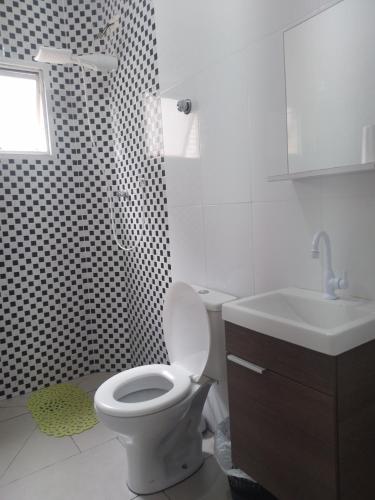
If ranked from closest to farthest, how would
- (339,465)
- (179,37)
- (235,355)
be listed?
1. (339,465)
2. (235,355)
3. (179,37)

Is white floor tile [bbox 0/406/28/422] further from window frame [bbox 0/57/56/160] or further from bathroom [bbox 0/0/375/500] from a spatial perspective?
window frame [bbox 0/57/56/160]

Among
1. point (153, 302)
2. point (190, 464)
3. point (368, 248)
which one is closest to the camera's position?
point (368, 248)

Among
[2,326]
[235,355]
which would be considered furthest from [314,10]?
[2,326]

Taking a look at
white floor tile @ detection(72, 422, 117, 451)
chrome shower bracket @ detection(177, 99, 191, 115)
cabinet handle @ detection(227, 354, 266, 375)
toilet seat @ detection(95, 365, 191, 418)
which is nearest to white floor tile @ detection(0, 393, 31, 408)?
white floor tile @ detection(72, 422, 117, 451)

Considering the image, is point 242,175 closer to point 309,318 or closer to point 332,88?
point 332,88

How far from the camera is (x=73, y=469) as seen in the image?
76.0 inches

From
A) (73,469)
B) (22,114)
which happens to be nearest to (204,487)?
(73,469)

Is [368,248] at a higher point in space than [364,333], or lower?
higher

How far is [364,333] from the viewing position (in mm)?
1108

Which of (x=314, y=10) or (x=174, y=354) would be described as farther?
(x=174, y=354)

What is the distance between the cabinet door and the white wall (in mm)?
430

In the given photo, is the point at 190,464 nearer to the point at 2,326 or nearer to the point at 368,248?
the point at 368,248

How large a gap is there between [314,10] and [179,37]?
844 mm

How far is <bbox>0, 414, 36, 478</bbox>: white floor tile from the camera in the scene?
206 centimetres
